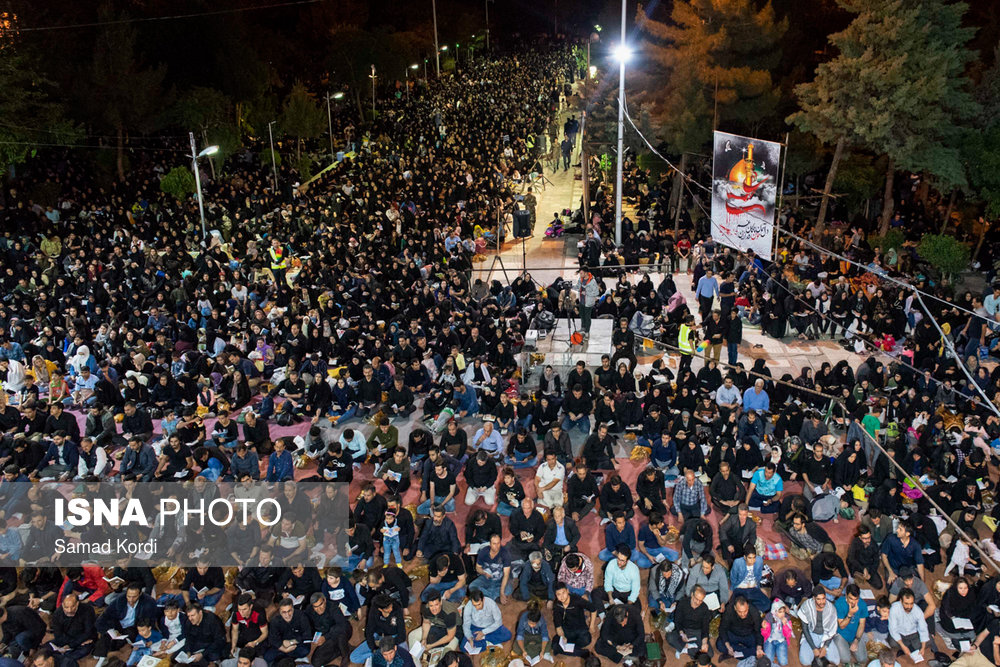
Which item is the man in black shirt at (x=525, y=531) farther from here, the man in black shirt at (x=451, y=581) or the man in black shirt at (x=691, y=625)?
the man in black shirt at (x=691, y=625)

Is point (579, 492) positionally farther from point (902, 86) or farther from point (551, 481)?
point (902, 86)

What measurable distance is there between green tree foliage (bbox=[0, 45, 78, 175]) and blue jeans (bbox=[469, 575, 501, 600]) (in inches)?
909

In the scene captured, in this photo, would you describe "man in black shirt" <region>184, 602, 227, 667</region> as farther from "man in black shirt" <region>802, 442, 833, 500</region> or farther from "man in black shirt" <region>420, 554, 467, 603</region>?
"man in black shirt" <region>802, 442, 833, 500</region>

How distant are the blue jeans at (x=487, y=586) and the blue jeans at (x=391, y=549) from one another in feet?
3.49

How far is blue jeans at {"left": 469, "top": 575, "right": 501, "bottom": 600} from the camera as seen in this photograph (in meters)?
9.37

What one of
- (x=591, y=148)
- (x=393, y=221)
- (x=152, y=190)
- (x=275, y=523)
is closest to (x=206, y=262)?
(x=393, y=221)

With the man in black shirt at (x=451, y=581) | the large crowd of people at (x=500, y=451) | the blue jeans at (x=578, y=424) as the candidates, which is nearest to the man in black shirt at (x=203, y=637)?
the large crowd of people at (x=500, y=451)

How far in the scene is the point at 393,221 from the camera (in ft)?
76.2

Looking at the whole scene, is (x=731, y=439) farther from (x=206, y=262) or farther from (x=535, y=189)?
(x=535, y=189)

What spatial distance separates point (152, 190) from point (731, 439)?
23985mm

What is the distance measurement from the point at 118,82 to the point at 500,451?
24.5 m

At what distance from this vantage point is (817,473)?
10.9m

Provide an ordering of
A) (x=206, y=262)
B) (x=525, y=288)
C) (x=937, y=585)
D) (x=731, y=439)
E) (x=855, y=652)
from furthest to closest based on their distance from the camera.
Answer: (x=206, y=262), (x=525, y=288), (x=731, y=439), (x=937, y=585), (x=855, y=652)

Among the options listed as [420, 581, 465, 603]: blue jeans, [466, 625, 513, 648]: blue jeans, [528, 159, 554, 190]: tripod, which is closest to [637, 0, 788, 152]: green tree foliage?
[528, 159, 554, 190]: tripod
